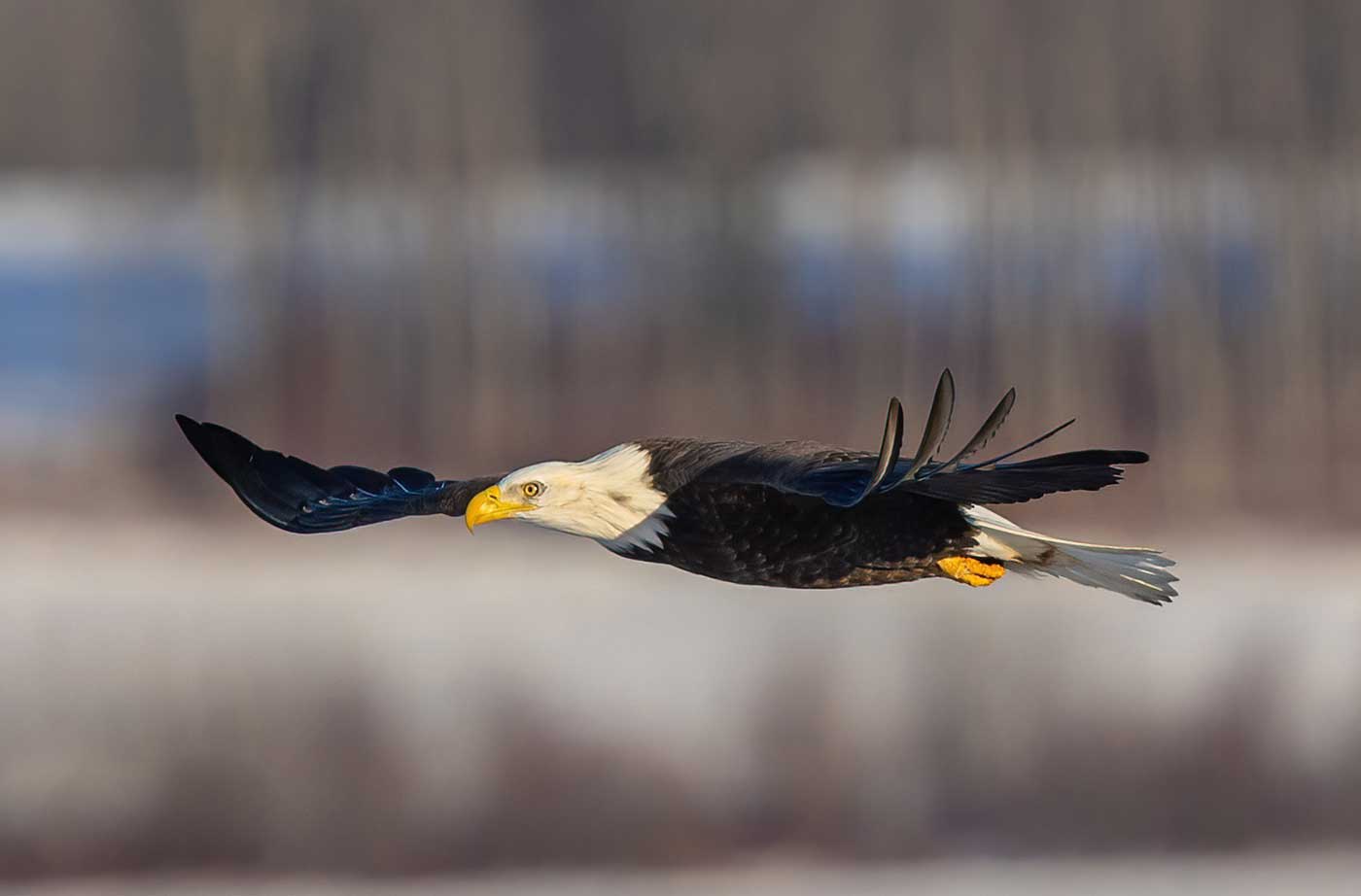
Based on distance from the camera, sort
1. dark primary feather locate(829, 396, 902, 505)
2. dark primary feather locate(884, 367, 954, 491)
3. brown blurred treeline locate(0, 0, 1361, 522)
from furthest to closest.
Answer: brown blurred treeline locate(0, 0, 1361, 522) → dark primary feather locate(829, 396, 902, 505) → dark primary feather locate(884, 367, 954, 491)

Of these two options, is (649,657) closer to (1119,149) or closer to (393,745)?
(393,745)

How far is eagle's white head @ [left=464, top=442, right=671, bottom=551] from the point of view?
13.3 feet

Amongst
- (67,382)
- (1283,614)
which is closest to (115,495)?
(67,382)

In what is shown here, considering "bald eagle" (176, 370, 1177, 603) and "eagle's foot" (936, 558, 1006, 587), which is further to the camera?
"eagle's foot" (936, 558, 1006, 587)

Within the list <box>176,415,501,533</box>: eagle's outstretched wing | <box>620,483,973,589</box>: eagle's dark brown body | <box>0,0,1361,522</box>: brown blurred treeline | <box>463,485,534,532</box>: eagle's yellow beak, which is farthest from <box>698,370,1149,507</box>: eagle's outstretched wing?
<box>0,0,1361,522</box>: brown blurred treeline

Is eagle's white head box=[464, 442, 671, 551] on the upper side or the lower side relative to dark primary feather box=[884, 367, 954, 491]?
lower

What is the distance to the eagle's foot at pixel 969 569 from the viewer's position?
4.15m

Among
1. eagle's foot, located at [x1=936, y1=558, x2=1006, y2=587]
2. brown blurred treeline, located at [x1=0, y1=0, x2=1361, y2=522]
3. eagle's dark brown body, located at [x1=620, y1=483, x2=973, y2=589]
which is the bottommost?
eagle's foot, located at [x1=936, y1=558, x2=1006, y2=587]

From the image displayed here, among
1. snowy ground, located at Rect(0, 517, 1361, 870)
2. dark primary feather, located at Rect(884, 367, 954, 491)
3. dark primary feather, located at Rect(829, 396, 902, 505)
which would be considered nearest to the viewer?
dark primary feather, located at Rect(884, 367, 954, 491)

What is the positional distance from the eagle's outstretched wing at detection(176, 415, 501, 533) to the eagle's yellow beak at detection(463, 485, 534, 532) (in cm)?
47

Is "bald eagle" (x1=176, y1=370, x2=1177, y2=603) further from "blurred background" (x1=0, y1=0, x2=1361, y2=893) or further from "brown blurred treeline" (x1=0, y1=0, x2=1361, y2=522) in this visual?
"brown blurred treeline" (x1=0, y1=0, x2=1361, y2=522)

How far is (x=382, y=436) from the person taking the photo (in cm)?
1048

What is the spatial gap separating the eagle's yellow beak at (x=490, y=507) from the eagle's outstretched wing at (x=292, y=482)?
470 millimetres

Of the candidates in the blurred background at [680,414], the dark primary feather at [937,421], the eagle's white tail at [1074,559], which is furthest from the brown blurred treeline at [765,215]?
the dark primary feather at [937,421]
